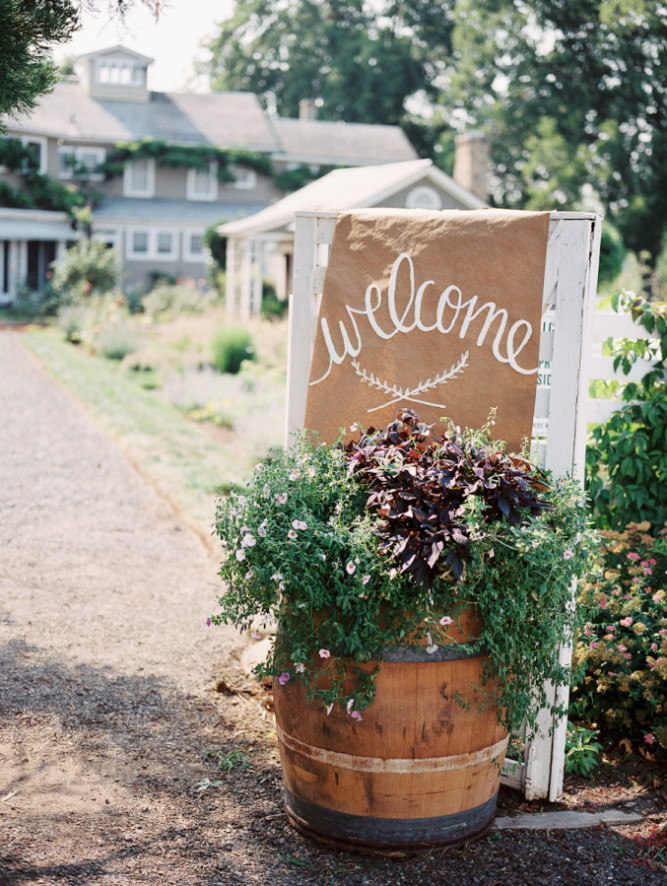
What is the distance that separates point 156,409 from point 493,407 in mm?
8924

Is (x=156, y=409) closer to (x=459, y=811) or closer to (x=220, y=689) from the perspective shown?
(x=220, y=689)

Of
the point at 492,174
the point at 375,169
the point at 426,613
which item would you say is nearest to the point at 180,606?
the point at 426,613

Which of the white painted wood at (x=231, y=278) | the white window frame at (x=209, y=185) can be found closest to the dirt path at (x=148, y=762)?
the white painted wood at (x=231, y=278)

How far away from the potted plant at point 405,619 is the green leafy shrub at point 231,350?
1215cm

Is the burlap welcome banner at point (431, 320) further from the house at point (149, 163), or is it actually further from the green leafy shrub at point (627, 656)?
the house at point (149, 163)

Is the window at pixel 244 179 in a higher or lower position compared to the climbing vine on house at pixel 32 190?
higher

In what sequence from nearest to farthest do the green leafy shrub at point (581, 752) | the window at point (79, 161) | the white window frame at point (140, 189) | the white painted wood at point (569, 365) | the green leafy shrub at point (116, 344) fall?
the white painted wood at point (569, 365), the green leafy shrub at point (581, 752), the green leafy shrub at point (116, 344), the window at point (79, 161), the white window frame at point (140, 189)

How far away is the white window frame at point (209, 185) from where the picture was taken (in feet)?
110

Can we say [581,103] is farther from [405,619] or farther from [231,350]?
[405,619]

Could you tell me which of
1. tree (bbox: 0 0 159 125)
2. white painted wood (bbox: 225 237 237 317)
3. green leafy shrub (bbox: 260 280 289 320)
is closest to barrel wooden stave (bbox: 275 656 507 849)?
tree (bbox: 0 0 159 125)

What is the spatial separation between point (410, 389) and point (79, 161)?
3141cm

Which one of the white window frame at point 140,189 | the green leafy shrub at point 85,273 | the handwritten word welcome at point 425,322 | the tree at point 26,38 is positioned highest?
the white window frame at point 140,189

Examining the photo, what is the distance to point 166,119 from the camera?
34.1 metres

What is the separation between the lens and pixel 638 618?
3898 millimetres
